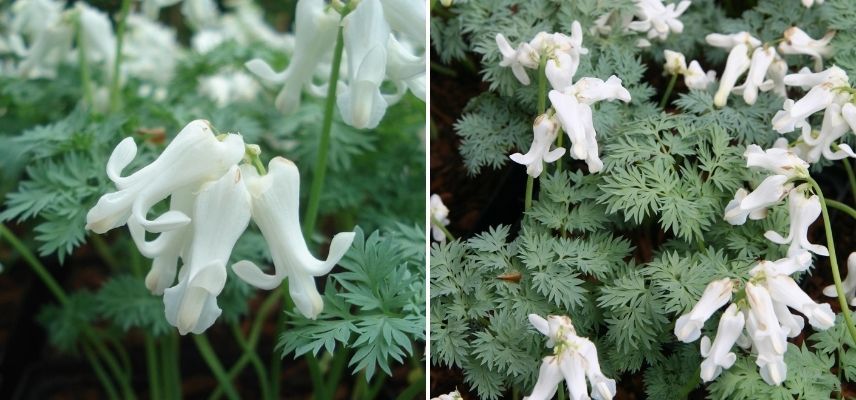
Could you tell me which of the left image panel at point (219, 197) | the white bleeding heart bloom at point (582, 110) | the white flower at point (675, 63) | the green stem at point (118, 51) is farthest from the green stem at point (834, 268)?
the green stem at point (118, 51)

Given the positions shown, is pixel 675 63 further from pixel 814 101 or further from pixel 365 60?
pixel 365 60

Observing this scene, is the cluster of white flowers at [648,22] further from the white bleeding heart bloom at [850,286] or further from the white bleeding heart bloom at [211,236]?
the white bleeding heart bloom at [211,236]

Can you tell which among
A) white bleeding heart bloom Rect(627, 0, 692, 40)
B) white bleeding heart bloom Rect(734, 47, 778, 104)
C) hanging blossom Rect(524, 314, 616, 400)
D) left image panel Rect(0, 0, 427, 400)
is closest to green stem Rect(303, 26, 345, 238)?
left image panel Rect(0, 0, 427, 400)

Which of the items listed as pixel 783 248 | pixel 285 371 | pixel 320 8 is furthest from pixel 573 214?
pixel 285 371

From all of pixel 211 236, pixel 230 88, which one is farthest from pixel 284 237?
pixel 230 88

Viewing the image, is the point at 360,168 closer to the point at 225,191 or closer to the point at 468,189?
the point at 468,189
